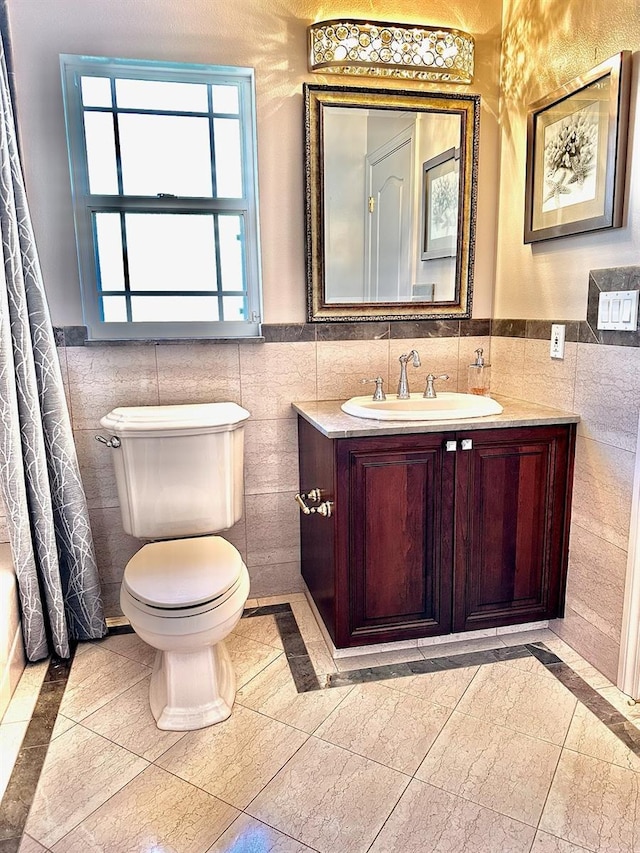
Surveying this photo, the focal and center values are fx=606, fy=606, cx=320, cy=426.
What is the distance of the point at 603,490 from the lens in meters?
1.93

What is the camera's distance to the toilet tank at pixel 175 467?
202 centimetres

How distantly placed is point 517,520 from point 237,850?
1304mm

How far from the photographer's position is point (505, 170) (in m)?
2.40

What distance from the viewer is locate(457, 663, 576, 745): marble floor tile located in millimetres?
1761

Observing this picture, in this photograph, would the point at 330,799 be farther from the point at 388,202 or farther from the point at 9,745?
the point at 388,202

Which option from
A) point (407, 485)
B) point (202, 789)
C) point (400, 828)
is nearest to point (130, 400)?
point (407, 485)

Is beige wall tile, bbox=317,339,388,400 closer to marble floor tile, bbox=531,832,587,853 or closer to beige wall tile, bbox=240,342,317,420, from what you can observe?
beige wall tile, bbox=240,342,317,420

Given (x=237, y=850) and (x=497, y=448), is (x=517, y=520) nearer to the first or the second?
(x=497, y=448)

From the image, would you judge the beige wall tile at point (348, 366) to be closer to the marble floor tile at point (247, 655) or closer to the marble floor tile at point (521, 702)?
the marble floor tile at point (247, 655)

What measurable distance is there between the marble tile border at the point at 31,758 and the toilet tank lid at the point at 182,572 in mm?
467

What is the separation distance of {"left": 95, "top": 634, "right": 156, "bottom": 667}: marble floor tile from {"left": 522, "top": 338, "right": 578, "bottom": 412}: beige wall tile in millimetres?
1680

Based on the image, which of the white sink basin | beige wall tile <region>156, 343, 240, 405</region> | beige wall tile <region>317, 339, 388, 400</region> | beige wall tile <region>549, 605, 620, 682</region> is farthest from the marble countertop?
beige wall tile <region>549, 605, 620, 682</region>

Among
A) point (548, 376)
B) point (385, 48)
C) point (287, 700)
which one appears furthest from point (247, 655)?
point (385, 48)

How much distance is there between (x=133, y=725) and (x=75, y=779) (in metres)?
0.23
